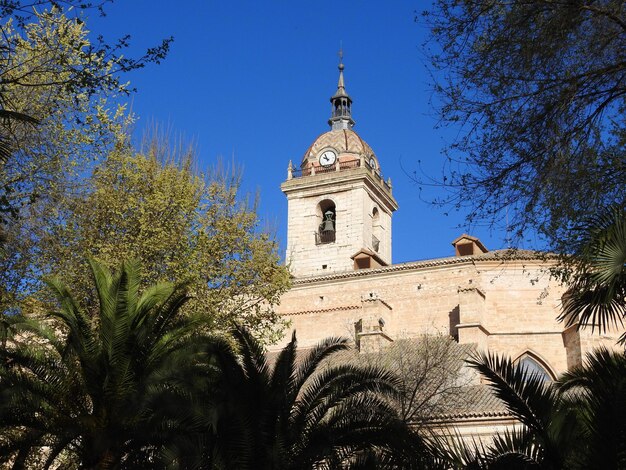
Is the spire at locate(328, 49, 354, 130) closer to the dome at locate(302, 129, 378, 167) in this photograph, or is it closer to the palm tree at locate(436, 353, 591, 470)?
the dome at locate(302, 129, 378, 167)

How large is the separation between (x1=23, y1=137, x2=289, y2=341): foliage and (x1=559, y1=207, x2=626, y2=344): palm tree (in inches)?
428

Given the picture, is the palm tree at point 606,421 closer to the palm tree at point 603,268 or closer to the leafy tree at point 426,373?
the palm tree at point 603,268

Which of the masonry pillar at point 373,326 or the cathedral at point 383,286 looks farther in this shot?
the cathedral at point 383,286

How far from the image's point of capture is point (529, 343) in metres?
30.6

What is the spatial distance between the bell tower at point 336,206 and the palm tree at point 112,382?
84.4 feet

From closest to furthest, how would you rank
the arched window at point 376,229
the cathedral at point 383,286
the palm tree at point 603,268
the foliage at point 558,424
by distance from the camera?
the foliage at point 558,424, the palm tree at point 603,268, the cathedral at point 383,286, the arched window at point 376,229

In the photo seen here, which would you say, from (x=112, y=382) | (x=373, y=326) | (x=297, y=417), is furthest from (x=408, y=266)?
(x=297, y=417)

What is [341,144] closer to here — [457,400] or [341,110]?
[341,110]

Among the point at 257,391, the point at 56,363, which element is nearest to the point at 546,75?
the point at 257,391

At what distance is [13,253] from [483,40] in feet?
37.3

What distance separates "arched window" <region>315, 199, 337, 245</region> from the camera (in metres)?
41.8

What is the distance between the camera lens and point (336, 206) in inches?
1657

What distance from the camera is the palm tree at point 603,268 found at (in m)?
7.53

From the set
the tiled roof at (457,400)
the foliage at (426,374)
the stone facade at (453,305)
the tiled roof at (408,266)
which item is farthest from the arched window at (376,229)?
the tiled roof at (457,400)
